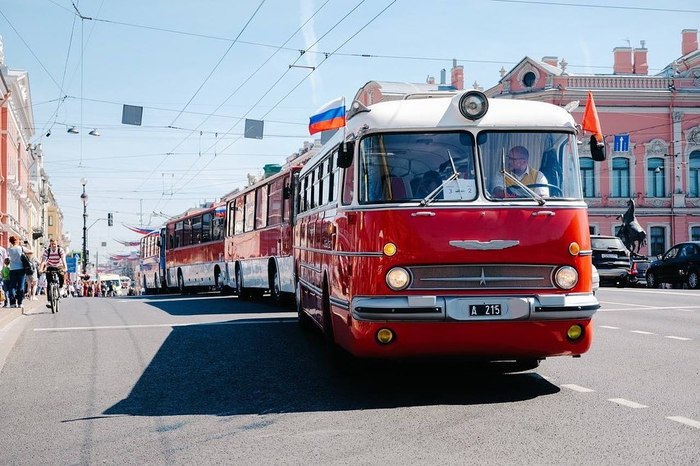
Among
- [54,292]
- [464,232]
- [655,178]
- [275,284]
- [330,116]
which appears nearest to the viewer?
[464,232]

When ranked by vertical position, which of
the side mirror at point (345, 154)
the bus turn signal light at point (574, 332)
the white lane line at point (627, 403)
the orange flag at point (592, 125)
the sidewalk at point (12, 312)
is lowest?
the white lane line at point (627, 403)

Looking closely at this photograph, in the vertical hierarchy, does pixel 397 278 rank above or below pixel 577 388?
above

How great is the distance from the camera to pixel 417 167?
8.50 metres

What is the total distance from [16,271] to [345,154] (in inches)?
599

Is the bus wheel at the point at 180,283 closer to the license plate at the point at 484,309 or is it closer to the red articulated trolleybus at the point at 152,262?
the red articulated trolleybus at the point at 152,262

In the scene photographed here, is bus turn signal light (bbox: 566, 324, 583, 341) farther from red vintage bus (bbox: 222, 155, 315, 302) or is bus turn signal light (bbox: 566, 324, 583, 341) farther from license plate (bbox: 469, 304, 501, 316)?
red vintage bus (bbox: 222, 155, 315, 302)

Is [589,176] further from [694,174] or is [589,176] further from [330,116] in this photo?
[330,116]

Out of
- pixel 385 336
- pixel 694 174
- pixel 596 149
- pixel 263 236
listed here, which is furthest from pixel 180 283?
pixel 694 174

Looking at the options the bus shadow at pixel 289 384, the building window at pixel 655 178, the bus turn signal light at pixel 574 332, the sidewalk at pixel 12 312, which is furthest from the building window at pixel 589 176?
the bus turn signal light at pixel 574 332

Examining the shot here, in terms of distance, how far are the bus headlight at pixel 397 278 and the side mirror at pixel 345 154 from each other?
1186 millimetres

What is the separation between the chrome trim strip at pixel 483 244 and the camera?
8094mm

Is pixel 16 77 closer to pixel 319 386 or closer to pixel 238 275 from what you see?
pixel 238 275

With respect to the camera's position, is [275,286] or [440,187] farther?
[275,286]

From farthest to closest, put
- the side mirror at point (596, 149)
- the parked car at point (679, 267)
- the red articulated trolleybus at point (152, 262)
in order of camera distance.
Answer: the red articulated trolleybus at point (152, 262) → the parked car at point (679, 267) → the side mirror at point (596, 149)
